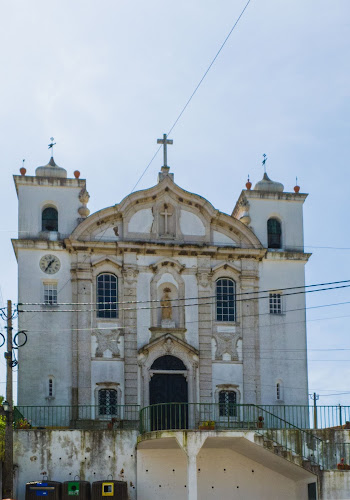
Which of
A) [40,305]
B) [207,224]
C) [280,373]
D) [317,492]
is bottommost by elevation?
[317,492]

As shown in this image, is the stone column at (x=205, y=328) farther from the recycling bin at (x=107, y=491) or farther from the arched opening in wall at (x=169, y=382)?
the recycling bin at (x=107, y=491)

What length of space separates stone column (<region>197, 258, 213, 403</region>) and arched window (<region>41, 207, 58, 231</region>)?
18.9 feet

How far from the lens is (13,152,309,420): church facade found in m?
40.0

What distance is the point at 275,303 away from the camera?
1678 inches

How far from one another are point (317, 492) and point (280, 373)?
23.5ft

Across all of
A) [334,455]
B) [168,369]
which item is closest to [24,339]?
[168,369]

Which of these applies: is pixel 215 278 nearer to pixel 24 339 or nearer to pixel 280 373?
pixel 280 373

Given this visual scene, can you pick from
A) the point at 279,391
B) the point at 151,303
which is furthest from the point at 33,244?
the point at 279,391

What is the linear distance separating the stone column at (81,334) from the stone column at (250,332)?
5.94 meters

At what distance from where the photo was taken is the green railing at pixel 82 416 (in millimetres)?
38719

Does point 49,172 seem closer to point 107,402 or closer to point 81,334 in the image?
point 81,334

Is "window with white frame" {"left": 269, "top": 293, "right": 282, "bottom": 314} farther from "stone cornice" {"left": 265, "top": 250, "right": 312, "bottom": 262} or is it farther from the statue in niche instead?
the statue in niche

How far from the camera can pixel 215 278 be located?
4206 cm

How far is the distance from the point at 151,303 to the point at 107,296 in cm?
170
